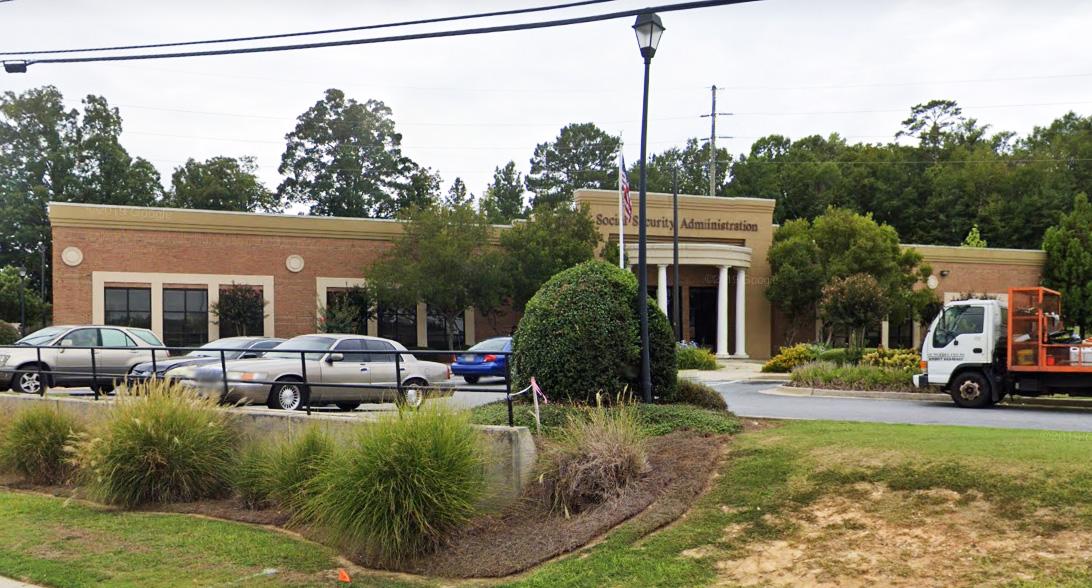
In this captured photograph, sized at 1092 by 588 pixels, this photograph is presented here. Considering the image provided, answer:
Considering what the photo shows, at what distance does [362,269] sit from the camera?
128 ft

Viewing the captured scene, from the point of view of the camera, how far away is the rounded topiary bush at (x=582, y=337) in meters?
10.8

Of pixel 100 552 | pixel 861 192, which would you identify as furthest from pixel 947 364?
pixel 861 192

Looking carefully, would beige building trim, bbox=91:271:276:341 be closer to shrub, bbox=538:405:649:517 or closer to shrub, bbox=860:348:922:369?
shrub, bbox=860:348:922:369

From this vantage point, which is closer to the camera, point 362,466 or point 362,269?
point 362,466

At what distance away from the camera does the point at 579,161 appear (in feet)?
285

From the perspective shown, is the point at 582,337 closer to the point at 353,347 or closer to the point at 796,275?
the point at 353,347

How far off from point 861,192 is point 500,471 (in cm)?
6476

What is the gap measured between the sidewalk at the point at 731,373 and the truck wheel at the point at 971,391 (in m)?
7.77

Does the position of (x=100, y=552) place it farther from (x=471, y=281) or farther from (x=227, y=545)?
(x=471, y=281)

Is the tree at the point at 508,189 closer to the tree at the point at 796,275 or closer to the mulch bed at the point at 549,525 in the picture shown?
the tree at the point at 796,275

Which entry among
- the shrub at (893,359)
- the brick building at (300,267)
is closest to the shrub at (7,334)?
the brick building at (300,267)

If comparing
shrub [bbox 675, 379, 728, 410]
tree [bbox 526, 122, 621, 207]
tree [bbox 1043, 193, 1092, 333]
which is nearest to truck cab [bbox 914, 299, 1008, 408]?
shrub [bbox 675, 379, 728, 410]

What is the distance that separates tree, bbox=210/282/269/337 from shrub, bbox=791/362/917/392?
22.8 meters

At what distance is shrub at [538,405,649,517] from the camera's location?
845 centimetres
